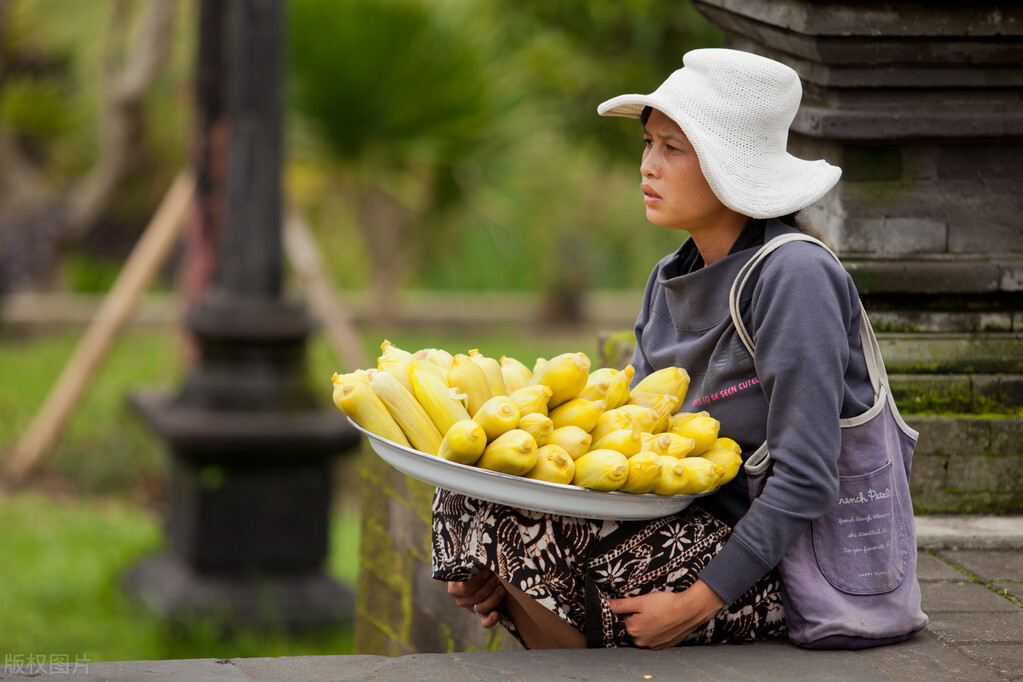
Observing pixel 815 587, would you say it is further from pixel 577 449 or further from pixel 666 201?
pixel 666 201

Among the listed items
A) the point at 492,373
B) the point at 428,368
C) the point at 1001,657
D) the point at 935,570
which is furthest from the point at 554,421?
the point at 935,570

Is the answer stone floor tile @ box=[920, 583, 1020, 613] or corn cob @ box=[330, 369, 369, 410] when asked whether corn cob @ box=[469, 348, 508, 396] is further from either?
stone floor tile @ box=[920, 583, 1020, 613]

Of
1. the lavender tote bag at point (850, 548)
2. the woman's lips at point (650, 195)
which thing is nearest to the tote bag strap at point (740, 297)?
the lavender tote bag at point (850, 548)

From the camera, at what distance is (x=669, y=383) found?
2533mm

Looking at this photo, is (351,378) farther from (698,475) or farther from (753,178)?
(753,178)

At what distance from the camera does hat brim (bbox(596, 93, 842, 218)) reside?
2426 millimetres

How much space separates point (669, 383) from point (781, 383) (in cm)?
27

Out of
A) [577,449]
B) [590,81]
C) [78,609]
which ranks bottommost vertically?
[78,609]

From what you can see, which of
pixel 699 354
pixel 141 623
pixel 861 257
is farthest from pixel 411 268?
pixel 699 354

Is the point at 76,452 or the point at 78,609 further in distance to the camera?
the point at 76,452

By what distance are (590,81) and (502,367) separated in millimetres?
4021

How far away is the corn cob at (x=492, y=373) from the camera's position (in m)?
2.55

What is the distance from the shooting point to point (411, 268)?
37.0ft

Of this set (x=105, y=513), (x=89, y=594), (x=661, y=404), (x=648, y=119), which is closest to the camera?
(x=661, y=404)
